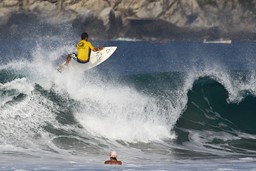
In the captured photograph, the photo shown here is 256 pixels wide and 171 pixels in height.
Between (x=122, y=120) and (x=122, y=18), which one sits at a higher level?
(x=122, y=18)

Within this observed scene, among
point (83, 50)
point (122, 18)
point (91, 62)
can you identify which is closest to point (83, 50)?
point (83, 50)

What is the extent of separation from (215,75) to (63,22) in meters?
97.6

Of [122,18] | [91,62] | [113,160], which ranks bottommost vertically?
[113,160]

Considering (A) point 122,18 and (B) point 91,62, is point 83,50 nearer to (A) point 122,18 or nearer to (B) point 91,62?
(B) point 91,62

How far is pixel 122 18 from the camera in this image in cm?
11994

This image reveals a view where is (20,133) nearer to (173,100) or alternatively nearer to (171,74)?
(173,100)

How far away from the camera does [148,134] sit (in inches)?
776

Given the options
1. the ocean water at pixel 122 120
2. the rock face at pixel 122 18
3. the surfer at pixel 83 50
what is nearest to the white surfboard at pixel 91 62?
the ocean water at pixel 122 120

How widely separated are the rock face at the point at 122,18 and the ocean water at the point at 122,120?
92134 millimetres

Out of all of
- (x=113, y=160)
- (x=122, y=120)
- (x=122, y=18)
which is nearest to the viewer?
(x=113, y=160)

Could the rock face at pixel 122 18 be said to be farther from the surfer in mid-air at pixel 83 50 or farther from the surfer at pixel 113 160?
the surfer at pixel 113 160

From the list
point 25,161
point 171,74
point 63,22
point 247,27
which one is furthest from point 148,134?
point 247,27

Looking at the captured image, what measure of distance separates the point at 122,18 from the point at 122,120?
100288 millimetres

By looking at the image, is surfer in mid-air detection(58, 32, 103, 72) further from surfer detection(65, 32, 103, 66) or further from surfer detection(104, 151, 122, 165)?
surfer detection(104, 151, 122, 165)
